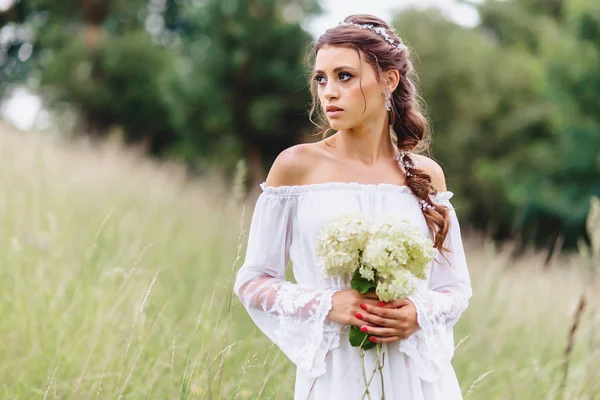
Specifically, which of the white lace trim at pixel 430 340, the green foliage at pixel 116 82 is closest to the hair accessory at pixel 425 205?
the white lace trim at pixel 430 340

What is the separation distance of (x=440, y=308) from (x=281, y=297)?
545 mm

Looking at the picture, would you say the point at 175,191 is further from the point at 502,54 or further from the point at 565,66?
the point at 502,54

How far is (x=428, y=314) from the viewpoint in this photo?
7.45 ft

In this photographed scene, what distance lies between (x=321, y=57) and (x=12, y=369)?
2174 millimetres

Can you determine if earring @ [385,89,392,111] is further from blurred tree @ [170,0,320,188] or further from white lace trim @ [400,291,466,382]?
blurred tree @ [170,0,320,188]

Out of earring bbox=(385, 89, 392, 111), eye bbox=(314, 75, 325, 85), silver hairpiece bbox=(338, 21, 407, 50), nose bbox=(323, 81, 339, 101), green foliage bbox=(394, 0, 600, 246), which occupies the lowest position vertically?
green foliage bbox=(394, 0, 600, 246)

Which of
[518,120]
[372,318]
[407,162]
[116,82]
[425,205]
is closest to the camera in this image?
[372,318]

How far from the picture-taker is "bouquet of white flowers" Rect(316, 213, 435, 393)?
6.70 ft

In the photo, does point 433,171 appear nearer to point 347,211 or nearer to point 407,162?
point 407,162

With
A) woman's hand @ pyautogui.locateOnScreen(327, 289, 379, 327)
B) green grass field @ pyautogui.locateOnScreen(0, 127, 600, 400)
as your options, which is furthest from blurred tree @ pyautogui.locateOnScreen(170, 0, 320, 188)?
woman's hand @ pyautogui.locateOnScreen(327, 289, 379, 327)

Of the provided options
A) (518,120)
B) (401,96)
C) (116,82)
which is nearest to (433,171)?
(401,96)

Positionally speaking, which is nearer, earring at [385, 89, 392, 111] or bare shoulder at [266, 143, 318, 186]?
bare shoulder at [266, 143, 318, 186]

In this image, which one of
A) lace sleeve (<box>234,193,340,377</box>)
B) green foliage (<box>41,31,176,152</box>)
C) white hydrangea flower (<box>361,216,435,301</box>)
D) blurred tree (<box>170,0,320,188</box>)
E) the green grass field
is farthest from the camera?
green foliage (<box>41,31,176,152</box>)

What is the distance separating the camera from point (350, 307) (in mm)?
2172
